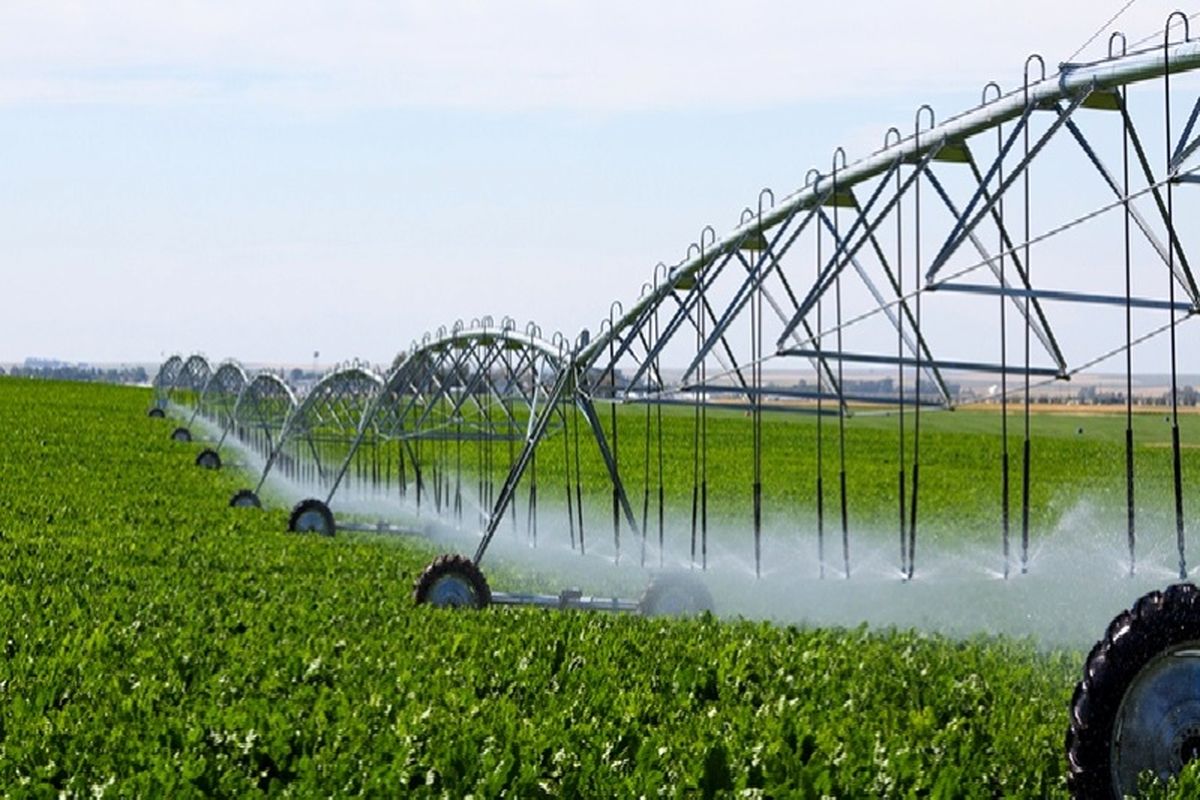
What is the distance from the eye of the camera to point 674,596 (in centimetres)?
1559

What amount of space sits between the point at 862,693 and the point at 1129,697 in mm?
3403

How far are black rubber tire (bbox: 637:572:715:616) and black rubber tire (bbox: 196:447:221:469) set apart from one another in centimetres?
2699

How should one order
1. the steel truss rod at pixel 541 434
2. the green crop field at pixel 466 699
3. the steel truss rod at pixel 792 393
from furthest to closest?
the steel truss rod at pixel 541 434 → the steel truss rod at pixel 792 393 → the green crop field at pixel 466 699

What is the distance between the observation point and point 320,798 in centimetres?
771

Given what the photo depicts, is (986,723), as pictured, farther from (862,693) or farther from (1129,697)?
(1129,697)

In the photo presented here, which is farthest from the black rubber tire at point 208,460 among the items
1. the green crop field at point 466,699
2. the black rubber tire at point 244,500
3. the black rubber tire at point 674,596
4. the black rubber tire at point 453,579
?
the black rubber tire at point 674,596

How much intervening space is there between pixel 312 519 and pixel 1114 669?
19.3 metres

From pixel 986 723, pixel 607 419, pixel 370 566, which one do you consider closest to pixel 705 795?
pixel 986 723

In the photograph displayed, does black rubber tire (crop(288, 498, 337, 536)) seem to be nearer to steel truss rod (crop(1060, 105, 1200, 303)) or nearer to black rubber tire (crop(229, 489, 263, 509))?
black rubber tire (crop(229, 489, 263, 509))

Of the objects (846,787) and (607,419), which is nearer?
(846,787)

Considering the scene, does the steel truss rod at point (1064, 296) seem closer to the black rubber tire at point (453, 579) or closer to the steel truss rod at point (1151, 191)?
the steel truss rod at point (1151, 191)

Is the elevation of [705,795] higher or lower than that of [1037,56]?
lower

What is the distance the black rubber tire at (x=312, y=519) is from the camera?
2488cm

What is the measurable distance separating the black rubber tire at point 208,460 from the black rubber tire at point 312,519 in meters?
16.4
